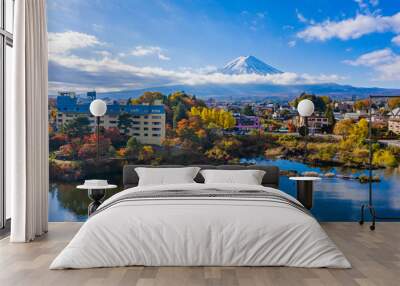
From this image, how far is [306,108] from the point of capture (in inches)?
288

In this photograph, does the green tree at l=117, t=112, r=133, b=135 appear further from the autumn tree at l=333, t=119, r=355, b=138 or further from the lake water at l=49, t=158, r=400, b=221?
the autumn tree at l=333, t=119, r=355, b=138

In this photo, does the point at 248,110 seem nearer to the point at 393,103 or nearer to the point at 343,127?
the point at 343,127

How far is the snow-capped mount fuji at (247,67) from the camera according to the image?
311 inches

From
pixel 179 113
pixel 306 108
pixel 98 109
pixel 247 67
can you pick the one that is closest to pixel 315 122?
pixel 306 108

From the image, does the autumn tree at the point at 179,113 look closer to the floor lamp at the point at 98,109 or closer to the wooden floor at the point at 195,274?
the floor lamp at the point at 98,109

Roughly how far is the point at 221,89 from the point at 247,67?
1.72ft

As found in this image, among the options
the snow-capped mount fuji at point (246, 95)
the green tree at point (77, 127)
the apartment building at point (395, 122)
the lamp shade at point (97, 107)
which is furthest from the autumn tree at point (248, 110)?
the green tree at point (77, 127)

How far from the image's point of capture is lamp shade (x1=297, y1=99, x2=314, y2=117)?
731 cm

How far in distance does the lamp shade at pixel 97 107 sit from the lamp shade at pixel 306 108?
2.68 meters

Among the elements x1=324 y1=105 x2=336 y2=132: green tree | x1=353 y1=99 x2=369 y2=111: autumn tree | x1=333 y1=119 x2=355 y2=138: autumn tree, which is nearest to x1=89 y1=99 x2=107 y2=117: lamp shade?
x1=324 y1=105 x2=336 y2=132: green tree

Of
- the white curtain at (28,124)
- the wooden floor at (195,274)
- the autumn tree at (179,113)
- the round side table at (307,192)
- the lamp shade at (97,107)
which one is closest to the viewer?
the wooden floor at (195,274)

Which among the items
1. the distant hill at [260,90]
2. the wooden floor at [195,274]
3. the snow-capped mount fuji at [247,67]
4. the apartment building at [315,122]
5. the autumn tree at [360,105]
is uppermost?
the snow-capped mount fuji at [247,67]

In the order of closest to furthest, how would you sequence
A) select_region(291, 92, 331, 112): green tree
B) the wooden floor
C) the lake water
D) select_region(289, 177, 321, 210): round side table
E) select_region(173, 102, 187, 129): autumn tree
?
the wooden floor
select_region(289, 177, 321, 210): round side table
the lake water
select_region(173, 102, 187, 129): autumn tree
select_region(291, 92, 331, 112): green tree

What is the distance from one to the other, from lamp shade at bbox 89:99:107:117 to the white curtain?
1123 millimetres
